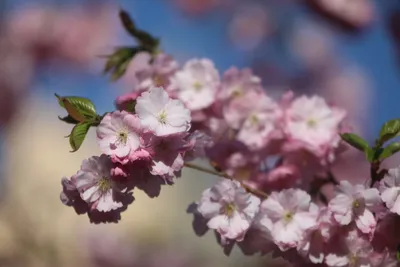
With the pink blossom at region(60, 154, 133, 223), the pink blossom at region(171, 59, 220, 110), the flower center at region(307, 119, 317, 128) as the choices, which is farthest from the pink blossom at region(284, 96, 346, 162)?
the pink blossom at region(60, 154, 133, 223)

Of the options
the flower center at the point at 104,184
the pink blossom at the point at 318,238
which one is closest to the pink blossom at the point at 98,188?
the flower center at the point at 104,184

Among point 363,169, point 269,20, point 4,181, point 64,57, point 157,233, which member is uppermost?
point 269,20

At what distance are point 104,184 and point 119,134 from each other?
0.07 m

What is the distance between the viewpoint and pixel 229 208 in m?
0.78

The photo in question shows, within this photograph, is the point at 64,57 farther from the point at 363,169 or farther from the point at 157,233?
the point at 363,169

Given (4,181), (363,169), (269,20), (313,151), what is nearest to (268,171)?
(313,151)

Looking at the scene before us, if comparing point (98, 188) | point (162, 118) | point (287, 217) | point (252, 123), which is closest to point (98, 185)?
point (98, 188)

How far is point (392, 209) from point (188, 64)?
0.41 m

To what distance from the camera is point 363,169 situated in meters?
1.92

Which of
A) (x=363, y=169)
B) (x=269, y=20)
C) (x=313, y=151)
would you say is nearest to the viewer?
(x=313, y=151)

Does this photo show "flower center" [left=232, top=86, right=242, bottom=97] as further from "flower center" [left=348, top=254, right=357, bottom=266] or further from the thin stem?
"flower center" [left=348, top=254, right=357, bottom=266]

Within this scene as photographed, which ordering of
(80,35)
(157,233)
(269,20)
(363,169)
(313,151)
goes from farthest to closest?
1. (157,233)
2. (80,35)
3. (269,20)
4. (363,169)
5. (313,151)

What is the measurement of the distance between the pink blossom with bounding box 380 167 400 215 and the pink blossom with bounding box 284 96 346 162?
23cm

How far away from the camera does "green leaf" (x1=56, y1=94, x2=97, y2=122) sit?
731 mm
